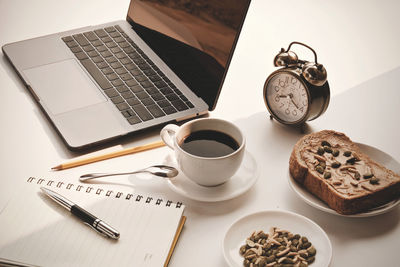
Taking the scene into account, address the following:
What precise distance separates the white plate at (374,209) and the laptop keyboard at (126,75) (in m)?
0.37

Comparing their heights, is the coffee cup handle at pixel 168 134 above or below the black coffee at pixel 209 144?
below

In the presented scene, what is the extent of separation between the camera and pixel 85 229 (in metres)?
0.89

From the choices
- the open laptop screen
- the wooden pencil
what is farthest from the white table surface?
the open laptop screen

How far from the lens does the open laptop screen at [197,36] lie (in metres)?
1.12

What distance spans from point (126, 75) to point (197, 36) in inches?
9.3

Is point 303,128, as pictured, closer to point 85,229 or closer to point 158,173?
point 158,173

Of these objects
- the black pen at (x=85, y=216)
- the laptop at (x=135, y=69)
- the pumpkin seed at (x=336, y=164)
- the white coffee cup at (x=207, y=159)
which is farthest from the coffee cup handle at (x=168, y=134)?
the pumpkin seed at (x=336, y=164)

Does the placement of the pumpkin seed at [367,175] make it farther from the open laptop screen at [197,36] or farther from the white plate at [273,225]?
the open laptop screen at [197,36]

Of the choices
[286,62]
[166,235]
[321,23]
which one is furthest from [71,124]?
[321,23]

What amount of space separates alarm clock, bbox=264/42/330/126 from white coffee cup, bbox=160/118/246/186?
23cm

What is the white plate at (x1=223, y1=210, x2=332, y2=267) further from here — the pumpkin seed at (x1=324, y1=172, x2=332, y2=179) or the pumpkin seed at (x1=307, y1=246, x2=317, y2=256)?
the pumpkin seed at (x1=324, y1=172, x2=332, y2=179)

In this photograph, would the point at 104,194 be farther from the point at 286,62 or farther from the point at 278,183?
the point at 286,62

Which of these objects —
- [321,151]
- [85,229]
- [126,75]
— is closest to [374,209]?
[321,151]

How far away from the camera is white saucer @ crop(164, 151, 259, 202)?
0.98m
